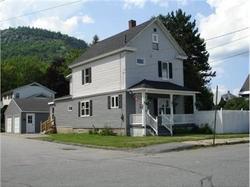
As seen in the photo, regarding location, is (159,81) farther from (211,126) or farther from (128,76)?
(211,126)

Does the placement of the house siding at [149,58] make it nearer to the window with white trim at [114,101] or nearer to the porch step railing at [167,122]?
the window with white trim at [114,101]

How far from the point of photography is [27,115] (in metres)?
56.4

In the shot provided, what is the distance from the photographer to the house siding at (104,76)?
3681 centimetres

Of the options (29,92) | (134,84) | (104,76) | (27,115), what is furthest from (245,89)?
(29,92)

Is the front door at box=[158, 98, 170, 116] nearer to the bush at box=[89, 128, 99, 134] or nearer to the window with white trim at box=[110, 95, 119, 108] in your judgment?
the window with white trim at box=[110, 95, 119, 108]

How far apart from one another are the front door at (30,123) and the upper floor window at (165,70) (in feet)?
74.6

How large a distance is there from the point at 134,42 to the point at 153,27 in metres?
2.65

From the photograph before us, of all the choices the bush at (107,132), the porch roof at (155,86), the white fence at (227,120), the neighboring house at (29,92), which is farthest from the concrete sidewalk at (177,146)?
the neighboring house at (29,92)

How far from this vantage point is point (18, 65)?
338 ft

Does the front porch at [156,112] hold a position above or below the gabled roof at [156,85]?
below

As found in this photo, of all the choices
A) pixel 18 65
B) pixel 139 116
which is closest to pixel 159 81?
pixel 139 116

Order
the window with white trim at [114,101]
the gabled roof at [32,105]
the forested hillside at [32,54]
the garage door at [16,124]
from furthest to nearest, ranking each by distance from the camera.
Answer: the forested hillside at [32,54]
the gabled roof at [32,105]
the garage door at [16,124]
the window with white trim at [114,101]

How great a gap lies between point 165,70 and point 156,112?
4329 millimetres

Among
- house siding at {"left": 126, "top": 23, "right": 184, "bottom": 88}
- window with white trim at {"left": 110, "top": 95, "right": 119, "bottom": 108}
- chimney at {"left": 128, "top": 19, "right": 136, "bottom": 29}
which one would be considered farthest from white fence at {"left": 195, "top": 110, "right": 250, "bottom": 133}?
chimney at {"left": 128, "top": 19, "right": 136, "bottom": 29}
